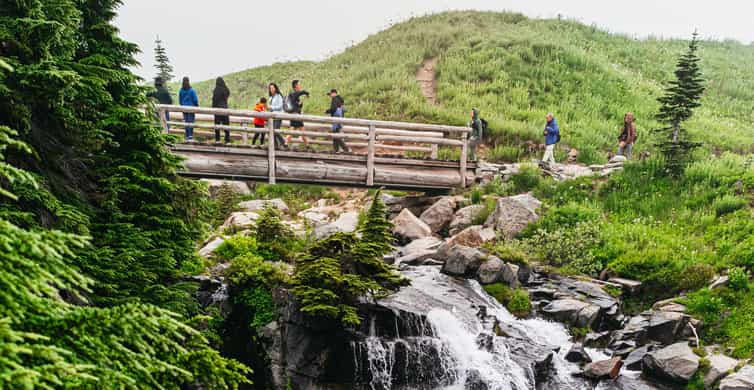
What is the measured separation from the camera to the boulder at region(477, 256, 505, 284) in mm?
11934

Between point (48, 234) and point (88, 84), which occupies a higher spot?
point (88, 84)

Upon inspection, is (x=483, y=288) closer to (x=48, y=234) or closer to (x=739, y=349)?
(x=739, y=349)

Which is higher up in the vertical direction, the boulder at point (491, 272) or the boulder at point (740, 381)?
the boulder at point (491, 272)

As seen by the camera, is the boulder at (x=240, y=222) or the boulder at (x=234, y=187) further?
the boulder at (x=234, y=187)

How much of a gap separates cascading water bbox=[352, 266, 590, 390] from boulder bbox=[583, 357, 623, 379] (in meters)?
0.24

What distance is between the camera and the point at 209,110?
44.8 feet

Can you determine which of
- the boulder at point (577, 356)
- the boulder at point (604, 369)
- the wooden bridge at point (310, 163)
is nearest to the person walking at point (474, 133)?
the wooden bridge at point (310, 163)

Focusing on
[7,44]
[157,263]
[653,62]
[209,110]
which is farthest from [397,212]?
[653,62]

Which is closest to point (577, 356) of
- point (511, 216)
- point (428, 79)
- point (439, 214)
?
point (511, 216)

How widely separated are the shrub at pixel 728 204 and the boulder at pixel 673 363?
211 inches

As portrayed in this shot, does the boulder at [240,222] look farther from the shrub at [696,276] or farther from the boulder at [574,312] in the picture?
the shrub at [696,276]

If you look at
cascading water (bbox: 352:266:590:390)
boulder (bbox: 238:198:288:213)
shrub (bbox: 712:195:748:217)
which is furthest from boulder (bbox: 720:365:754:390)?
boulder (bbox: 238:198:288:213)

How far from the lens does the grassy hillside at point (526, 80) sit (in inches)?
915

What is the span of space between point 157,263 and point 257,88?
37.8m
